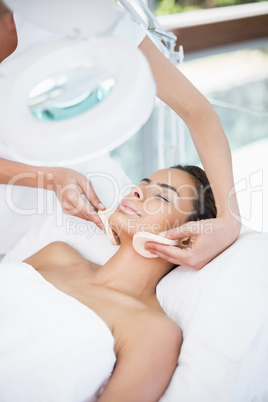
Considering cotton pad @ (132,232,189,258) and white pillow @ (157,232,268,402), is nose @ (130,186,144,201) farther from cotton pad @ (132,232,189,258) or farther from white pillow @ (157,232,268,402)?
white pillow @ (157,232,268,402)

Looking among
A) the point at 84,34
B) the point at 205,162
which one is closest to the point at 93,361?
the point at 205,162

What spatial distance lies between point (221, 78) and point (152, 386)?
11.5 feet

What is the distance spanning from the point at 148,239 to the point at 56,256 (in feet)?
1.37

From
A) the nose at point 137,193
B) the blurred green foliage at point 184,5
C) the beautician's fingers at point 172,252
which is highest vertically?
the blurred green foliage at point 184,5

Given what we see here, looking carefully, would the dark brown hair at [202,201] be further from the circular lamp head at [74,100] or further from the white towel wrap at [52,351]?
the circular lamp head at [74,100]

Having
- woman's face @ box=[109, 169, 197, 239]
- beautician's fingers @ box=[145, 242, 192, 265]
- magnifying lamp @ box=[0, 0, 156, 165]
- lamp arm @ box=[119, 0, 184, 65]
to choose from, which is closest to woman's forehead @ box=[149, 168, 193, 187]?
woman's face @ box=[109, 169, 197, 239]

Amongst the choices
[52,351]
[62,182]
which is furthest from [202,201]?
[52,351]

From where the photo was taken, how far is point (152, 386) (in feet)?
3.54

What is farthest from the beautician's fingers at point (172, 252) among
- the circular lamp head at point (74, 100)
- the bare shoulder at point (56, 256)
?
the circular lamp head at point (74, 100)

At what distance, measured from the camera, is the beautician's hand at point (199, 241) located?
4.01 ft

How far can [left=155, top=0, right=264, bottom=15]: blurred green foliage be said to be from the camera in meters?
3.81

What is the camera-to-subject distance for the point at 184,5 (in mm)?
3957

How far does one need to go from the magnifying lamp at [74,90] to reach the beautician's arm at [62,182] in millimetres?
674

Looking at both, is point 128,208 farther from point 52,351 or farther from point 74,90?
point 74,90
